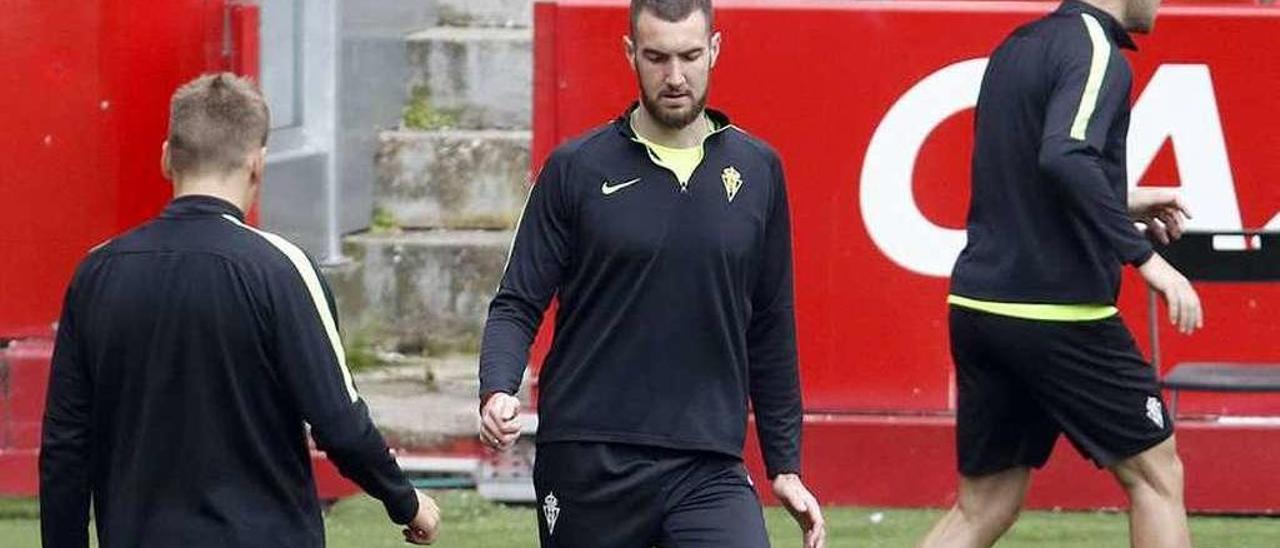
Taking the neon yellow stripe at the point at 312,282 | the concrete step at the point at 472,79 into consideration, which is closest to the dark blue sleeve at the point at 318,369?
the neon yellow stripe at the point at 312,282

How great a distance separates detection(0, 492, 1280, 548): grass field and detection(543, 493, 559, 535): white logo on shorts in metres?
2.62

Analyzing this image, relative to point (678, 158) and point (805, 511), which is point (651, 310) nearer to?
point (678, 158)

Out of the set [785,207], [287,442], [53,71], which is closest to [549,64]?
[53,71]

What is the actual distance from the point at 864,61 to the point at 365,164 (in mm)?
3084

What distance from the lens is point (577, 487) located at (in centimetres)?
513

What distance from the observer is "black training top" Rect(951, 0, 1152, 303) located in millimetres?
6066

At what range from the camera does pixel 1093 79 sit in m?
6.13

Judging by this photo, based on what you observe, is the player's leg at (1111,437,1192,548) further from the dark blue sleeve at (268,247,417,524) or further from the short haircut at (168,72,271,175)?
the short haircut at (168,72,271,175)

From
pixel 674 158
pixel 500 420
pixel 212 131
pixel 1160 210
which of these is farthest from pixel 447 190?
pixel 212 131

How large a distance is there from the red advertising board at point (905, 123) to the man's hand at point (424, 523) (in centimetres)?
365

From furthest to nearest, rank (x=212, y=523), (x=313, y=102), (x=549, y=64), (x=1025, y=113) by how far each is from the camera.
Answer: (x=313, y=102), (x=549, y=64), (x=1025, y=113), (x=212, y=523)

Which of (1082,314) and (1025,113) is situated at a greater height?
(1025,113)

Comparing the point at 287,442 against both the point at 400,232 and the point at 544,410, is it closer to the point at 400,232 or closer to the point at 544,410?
the point at 544,410

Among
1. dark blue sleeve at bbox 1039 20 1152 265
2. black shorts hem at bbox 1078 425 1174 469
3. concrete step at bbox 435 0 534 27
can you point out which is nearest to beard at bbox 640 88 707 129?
dark blue sleeve at bbox 1039 20 1152 265
